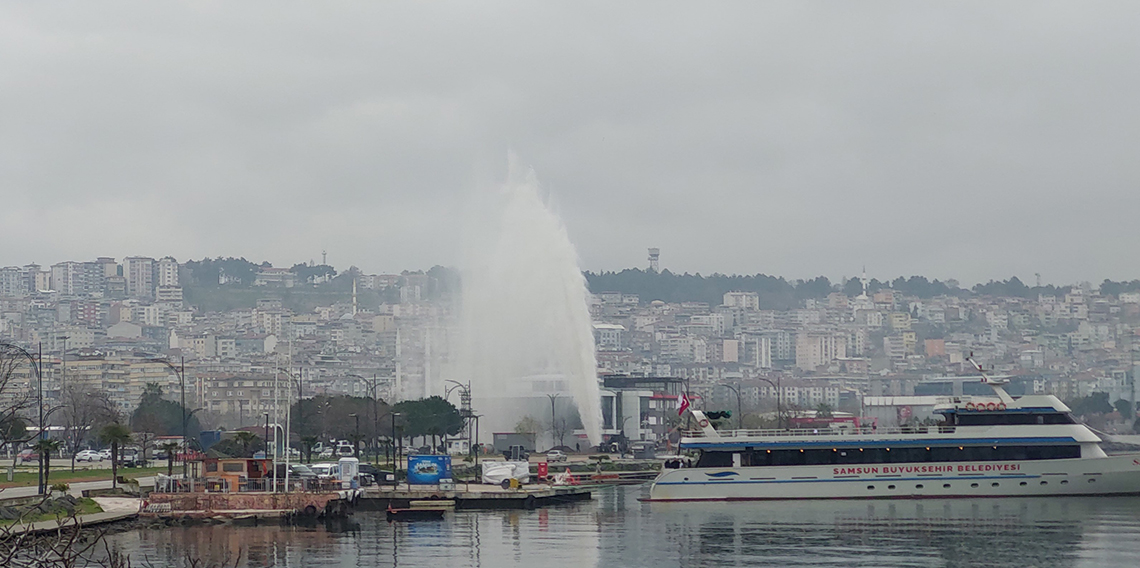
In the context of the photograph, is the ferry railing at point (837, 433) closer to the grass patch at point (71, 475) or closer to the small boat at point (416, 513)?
the small boat at point (416, 513)

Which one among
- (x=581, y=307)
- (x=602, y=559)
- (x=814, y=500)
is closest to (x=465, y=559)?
(x=602, y=559)

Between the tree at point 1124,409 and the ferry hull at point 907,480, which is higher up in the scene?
the tree at point 1124,409

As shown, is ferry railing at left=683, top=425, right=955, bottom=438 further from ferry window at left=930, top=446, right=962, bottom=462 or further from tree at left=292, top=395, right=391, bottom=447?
tree at left=292, top=395, right=391, bottom=447

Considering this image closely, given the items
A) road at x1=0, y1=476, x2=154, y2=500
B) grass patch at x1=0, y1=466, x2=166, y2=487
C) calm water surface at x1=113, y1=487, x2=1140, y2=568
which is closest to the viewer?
calm water surface at x1=113, y1=487, x2=1140, y2=568

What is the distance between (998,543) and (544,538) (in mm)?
13587

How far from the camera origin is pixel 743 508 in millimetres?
53625

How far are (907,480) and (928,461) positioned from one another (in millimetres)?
1106

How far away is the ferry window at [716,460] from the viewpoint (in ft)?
186

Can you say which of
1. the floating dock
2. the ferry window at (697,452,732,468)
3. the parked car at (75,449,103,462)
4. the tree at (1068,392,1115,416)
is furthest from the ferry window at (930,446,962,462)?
the tree at (1068,392,1115,416)

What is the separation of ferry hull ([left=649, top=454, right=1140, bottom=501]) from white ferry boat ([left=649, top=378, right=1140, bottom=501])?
0.04 m

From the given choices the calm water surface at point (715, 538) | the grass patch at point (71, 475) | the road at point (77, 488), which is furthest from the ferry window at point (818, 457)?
the grass patch at point (71, 475)

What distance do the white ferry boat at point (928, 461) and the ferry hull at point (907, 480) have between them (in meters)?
0.04

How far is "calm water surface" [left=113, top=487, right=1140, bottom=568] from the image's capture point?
3834 cm

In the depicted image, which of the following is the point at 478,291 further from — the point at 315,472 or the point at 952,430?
the point at 952,430
